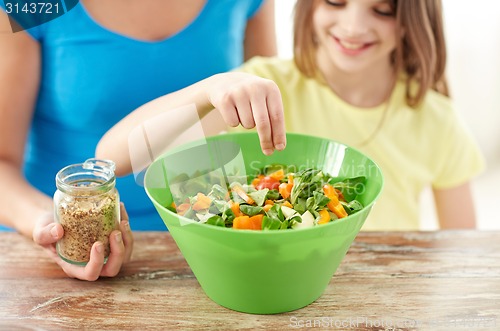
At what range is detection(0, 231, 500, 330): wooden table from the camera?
722mm

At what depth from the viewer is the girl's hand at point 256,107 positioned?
0.71 m

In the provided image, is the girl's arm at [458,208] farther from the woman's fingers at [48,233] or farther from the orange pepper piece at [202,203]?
the woman's fingers at [48,233]

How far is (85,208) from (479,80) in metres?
2.09

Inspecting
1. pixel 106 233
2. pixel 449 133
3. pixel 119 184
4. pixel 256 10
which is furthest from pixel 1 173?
pixel 449 133

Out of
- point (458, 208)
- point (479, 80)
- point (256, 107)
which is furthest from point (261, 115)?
point (479, 80)

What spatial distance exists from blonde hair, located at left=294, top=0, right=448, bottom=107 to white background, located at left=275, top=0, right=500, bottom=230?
1.11 m

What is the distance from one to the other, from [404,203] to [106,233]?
2.39 feet

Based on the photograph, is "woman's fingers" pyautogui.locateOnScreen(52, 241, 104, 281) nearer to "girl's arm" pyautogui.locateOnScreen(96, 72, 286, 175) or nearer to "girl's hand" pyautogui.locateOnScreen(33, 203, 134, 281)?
"girl's hand" pyautogui.locateOnScreen(33, 203, 134, 281)

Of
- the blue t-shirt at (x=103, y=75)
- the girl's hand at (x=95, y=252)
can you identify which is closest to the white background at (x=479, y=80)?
the blue t-shirt at (x=103, y=75)

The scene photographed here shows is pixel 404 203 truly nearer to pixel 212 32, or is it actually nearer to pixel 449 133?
pixel 449 133

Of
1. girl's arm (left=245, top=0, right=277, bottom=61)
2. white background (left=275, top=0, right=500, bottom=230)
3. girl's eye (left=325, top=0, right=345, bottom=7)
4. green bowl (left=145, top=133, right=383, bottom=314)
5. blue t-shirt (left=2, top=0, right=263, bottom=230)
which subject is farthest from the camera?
white background (left=275, top=0, right=500, bottom=230)

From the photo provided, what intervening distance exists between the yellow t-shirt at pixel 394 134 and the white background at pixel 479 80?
3.41ft

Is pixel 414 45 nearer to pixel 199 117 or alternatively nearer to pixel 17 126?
pixel 199 117

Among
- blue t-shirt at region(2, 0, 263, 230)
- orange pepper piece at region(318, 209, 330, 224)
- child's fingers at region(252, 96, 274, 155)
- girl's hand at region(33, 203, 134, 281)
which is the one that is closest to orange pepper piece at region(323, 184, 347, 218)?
orange pepper piece at region(318, 209, 330, 224)
